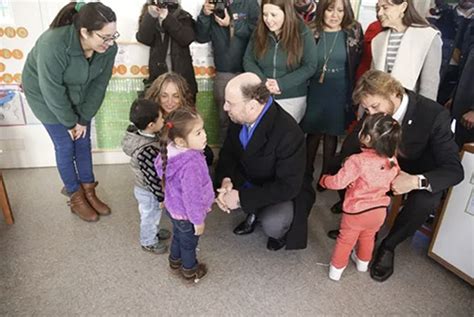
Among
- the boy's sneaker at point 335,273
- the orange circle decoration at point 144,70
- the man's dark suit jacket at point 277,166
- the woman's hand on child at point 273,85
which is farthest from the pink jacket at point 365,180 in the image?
the orange circle decoration at point 144,70

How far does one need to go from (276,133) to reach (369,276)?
2.58 ft

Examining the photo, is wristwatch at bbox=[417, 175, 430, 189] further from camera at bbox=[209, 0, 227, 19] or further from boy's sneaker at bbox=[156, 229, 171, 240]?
camera at bbox=[209, 0, 227, 19]

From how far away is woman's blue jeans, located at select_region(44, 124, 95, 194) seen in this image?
6.30 feet

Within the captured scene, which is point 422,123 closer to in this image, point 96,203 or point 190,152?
point 190,152

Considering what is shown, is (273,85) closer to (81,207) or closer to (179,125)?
(179,125)

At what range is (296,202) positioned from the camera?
1759mm

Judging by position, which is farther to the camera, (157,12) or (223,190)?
(157,12)

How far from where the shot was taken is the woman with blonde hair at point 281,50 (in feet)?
6.53

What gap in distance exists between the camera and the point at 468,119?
2.10m

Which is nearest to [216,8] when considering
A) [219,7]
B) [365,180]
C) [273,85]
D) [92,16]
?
[219,7]

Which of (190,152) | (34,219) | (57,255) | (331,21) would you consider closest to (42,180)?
(34,219)

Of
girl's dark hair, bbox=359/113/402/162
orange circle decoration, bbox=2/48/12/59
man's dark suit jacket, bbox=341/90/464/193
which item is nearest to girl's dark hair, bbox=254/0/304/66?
man's dark suit jacket, bbox=341/90/464/193

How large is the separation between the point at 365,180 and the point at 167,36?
1.41 meters

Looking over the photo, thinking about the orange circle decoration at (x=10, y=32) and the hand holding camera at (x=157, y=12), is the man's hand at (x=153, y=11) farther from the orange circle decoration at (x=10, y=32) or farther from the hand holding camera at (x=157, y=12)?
the orange circle decoration at (x=10, y=32)
